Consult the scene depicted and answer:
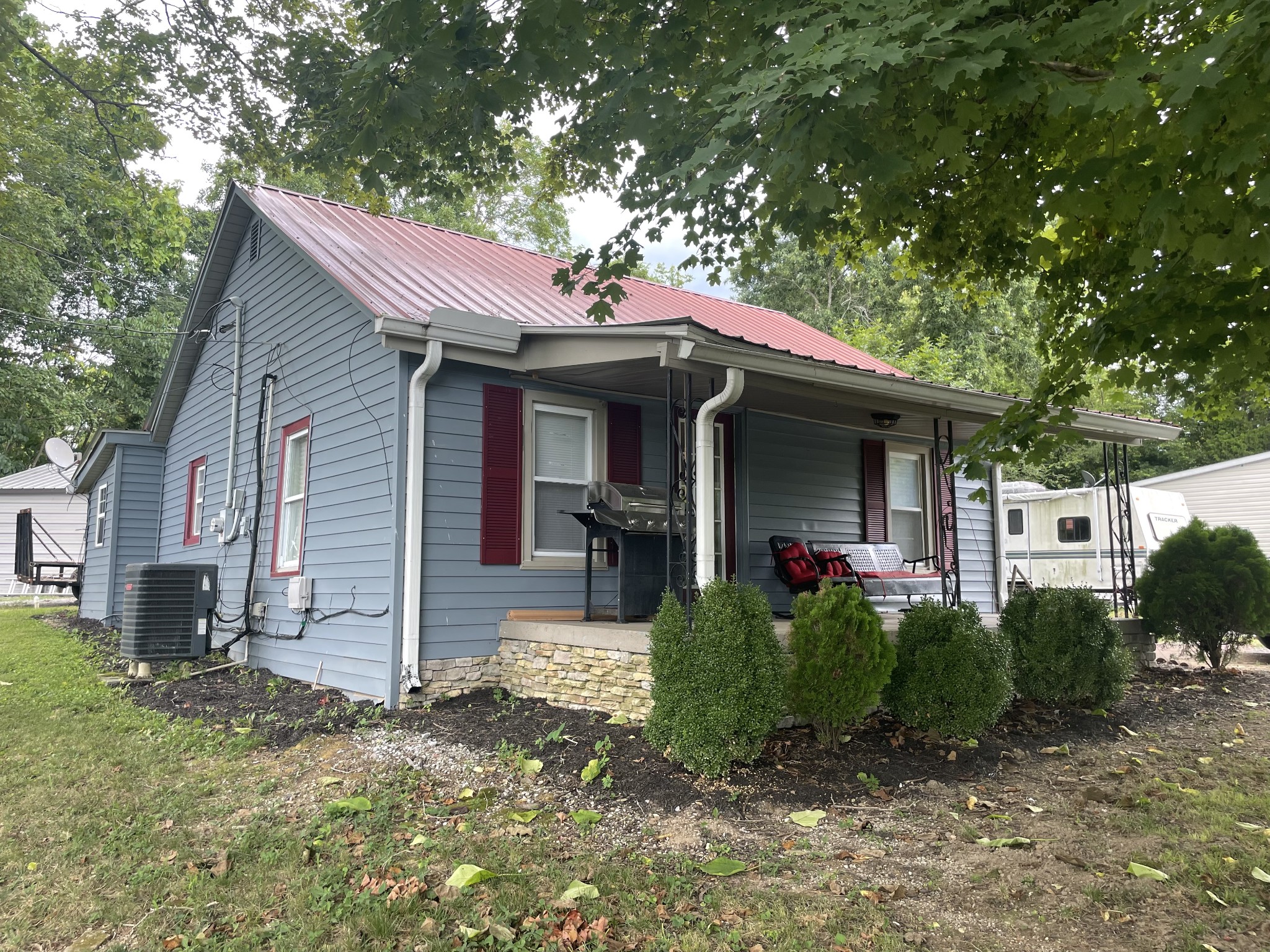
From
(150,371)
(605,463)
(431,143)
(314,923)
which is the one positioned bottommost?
(314,923)

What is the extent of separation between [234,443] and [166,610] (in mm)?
2250

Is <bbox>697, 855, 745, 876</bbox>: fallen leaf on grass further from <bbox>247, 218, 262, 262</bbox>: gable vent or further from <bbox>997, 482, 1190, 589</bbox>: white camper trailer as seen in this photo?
<bbox>997, 482, 1190, 589</bbox>: white camper trailer

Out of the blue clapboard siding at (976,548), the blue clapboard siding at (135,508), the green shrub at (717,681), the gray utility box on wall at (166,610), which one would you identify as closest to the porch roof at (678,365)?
the green shrub at (717,681)

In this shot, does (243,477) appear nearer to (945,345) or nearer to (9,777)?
(9,777)

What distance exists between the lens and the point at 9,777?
5.27 meters

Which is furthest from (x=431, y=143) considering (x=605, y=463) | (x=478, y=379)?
(x=605, y=463)

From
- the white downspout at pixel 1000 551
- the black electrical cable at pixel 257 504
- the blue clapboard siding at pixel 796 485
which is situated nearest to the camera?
the black electrical cable at pixel 257 504

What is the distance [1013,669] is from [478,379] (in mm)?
5093

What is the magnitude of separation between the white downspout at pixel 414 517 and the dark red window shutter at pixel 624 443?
6.50ft

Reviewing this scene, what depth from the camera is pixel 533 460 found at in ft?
25.9

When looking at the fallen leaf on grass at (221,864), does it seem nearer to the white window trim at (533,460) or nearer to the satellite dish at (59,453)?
the white window trim at (533,460)

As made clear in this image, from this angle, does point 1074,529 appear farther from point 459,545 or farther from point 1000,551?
point 459,545

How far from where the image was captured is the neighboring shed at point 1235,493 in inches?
776

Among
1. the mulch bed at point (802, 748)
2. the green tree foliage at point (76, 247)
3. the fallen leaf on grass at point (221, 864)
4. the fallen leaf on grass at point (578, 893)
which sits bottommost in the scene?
the fallen leaf on grass at point (221, 864)
